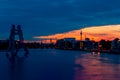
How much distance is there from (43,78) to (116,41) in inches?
5381

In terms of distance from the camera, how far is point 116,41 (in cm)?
15812

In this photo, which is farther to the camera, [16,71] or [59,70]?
[59,70]

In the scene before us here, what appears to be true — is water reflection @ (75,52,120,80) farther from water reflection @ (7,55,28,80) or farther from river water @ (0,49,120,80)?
water reflection @ (7,55,28,80)

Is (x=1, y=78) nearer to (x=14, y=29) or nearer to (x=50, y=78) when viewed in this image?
(x=50, y=78)

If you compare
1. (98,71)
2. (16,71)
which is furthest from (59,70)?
(16,71)

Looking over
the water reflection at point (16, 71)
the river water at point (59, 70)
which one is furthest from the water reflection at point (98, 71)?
the water reflection at point (16, 71)

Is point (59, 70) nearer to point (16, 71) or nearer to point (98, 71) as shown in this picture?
point (98, 71)

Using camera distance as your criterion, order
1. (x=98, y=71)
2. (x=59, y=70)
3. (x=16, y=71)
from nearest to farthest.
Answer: (x=16, y=71)
(x=98, y=71)
(x=59, y=70)

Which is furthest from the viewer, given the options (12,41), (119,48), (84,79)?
(119,48)

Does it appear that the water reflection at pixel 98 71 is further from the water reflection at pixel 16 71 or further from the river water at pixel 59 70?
the water reflection at pixel 16 71

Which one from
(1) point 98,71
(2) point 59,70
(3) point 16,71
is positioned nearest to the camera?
(3) point 16,71

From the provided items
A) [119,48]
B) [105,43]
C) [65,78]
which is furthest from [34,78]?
[105,43]

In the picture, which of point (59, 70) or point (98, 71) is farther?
point (59, 70)

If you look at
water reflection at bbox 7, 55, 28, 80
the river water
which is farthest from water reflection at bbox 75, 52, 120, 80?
water reflection at bbox 7, 55, 28, 80
